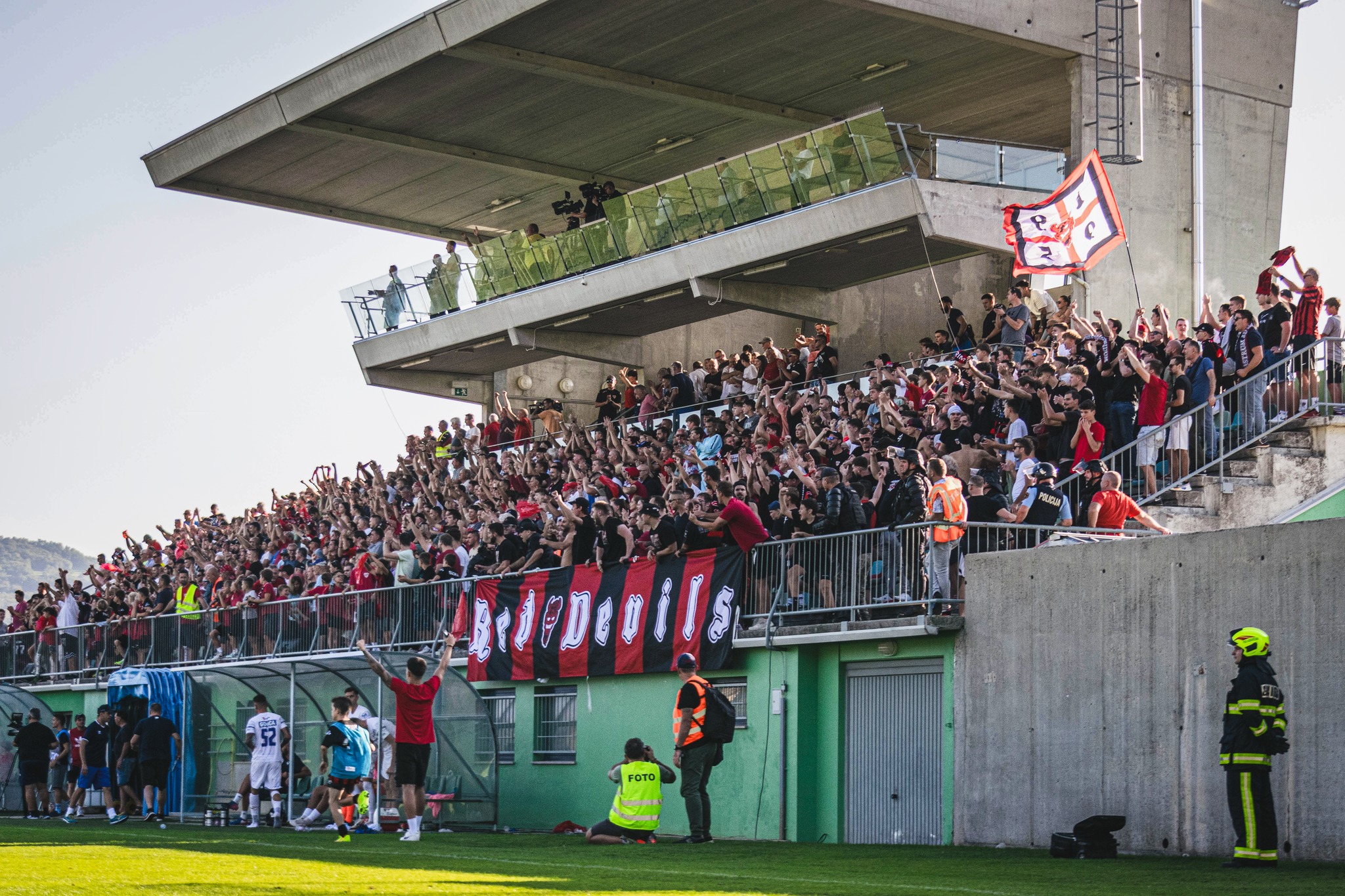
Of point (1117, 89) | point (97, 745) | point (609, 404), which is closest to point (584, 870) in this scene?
point (97, 745)

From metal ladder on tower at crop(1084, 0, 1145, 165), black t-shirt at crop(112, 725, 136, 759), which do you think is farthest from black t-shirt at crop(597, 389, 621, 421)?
black t-shirt at crop(112, 725, 136, 759)

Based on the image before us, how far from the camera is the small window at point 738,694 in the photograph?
20672mm

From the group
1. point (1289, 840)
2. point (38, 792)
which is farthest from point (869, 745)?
point (38, 792)

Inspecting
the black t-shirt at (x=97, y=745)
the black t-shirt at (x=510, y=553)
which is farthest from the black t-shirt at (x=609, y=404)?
the black t-shirt at (x=97, y=745)

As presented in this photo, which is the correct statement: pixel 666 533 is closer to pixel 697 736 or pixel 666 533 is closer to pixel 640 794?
pixel 697 736

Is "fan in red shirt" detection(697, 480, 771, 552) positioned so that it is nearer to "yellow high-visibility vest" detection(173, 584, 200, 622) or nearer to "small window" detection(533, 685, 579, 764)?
"small window" detection(533, 685, 579, 764)

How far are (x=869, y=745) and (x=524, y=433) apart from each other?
1809 cm

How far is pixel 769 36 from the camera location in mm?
31250

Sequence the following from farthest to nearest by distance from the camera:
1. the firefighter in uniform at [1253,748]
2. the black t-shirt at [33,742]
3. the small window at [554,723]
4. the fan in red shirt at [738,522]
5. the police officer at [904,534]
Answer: the black t-shirt at [33,742] < the small window at [554,723] < the fan in red shirt at [738,522] < the police officer at [904,534] < the firefighter in uniform at [1253,748]

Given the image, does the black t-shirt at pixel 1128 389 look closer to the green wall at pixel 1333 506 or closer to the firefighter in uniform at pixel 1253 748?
the green wall at pixel 1333 506

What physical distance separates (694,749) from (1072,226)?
11071 millimetres

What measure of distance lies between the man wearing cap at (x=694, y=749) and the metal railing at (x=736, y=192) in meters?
12.7

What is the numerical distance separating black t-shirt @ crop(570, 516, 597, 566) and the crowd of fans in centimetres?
3

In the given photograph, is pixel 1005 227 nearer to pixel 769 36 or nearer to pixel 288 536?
pixel 769 36
